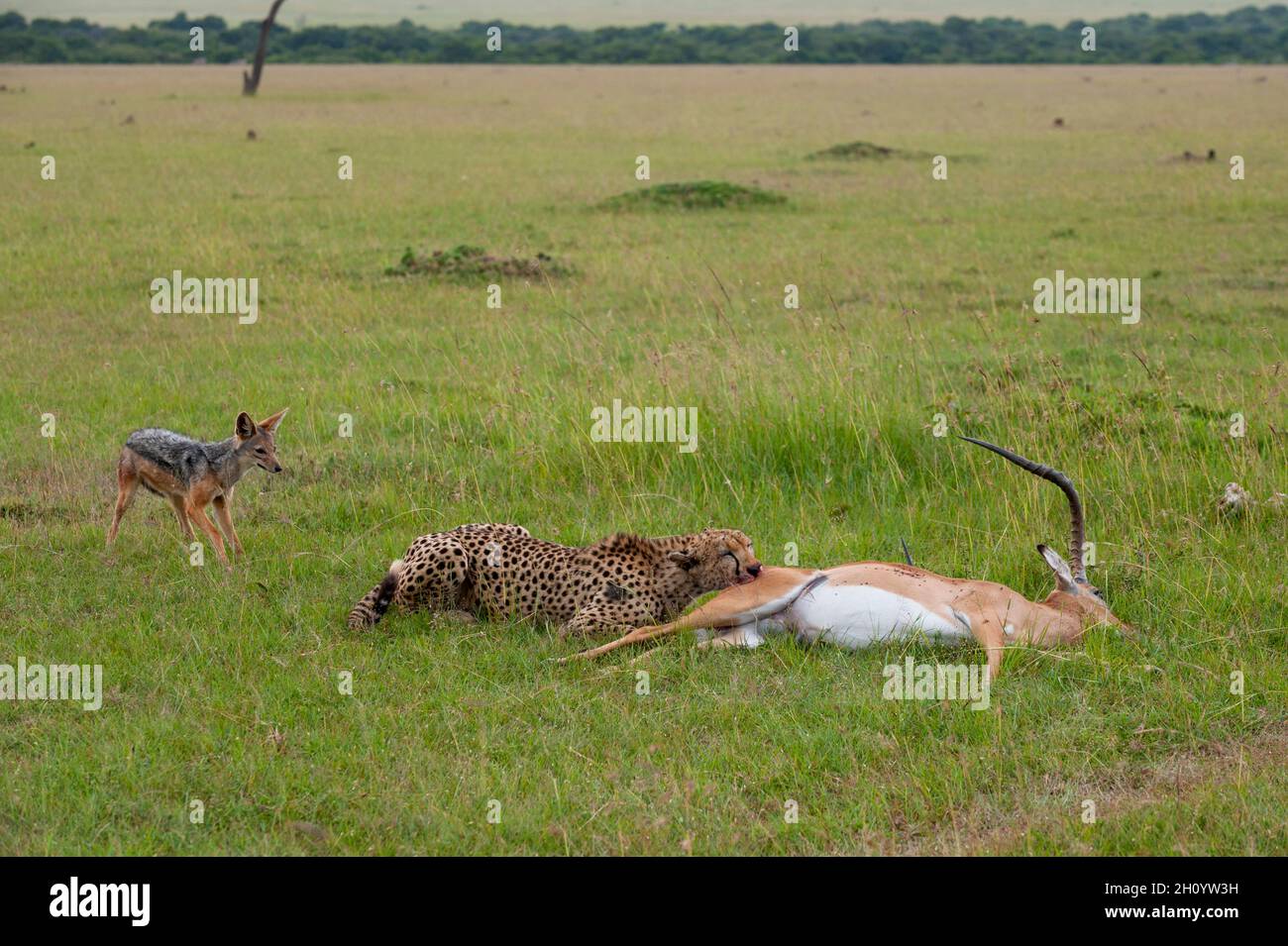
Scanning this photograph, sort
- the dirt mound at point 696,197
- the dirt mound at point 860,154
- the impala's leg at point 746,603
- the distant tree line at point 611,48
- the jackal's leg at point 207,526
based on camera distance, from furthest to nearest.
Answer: the distant tree line at point 611,48
the dirt mound at point 860,154
the dirt mound at point 696,197
the jackal's leg at point 207,526
the impala's leg at point 746,603

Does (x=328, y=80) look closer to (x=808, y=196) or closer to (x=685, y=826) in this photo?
(x=808, y=196)

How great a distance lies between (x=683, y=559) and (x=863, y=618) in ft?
3.06

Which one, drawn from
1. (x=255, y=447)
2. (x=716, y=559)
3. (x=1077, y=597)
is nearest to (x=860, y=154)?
(x=255, y=447)

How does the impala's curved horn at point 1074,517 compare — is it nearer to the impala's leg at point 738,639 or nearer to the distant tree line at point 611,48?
the impala's leg at point 738,639

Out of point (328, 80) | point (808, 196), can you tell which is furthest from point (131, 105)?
point (808, 196)

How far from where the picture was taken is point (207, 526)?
7.71 metres

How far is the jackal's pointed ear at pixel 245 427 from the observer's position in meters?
7.83

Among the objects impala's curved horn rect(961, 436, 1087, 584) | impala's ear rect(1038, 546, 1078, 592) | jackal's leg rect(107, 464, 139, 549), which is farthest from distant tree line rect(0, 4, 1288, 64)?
impala's ear rect(1038, 546, 1078, 592)

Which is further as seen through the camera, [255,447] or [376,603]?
[255,447]

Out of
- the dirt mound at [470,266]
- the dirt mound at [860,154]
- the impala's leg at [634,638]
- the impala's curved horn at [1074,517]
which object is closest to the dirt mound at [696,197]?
the dirt mound at [470,266]

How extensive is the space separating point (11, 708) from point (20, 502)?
2911mm

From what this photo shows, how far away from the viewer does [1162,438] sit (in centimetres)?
911

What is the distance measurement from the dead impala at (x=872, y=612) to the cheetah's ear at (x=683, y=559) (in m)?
0.32

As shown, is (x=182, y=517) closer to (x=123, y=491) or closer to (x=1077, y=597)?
(x=123, y=491)
